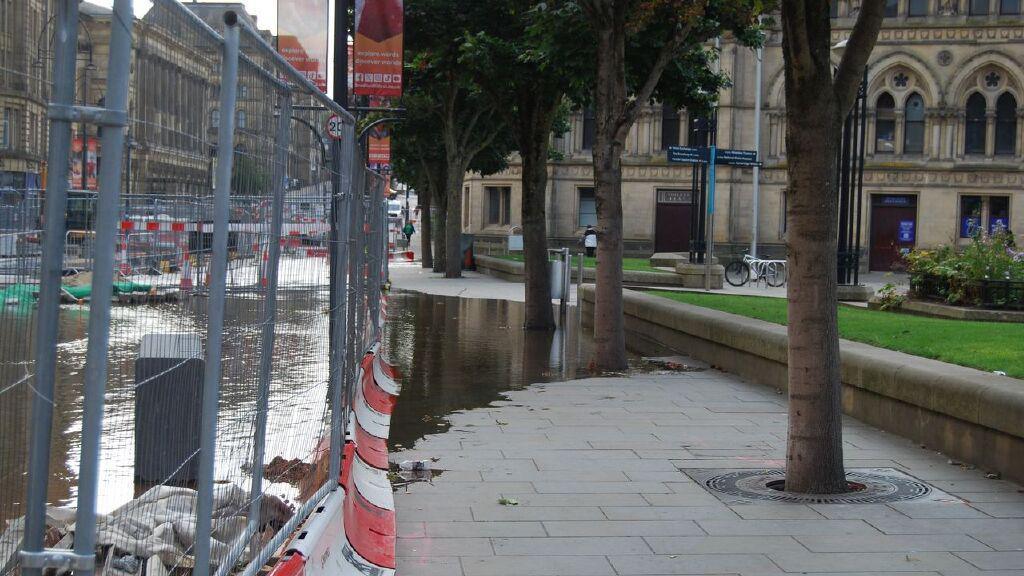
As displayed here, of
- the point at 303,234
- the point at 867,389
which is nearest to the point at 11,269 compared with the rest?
the point at 303,234

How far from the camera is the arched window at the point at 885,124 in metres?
51.3

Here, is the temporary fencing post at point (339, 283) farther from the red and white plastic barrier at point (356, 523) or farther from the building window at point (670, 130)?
the building window at point (670, 130)

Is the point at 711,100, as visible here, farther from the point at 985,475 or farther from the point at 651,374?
the point at 985,475

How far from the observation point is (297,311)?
18.4ft

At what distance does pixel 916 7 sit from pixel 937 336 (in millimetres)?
40447

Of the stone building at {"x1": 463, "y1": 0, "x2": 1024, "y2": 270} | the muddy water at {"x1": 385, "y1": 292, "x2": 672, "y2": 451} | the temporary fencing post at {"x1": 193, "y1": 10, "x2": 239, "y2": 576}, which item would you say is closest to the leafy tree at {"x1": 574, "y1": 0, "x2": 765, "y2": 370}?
the muddy water at {"x1": 385, "y1": 292, "x2": 672, "y2": 451}

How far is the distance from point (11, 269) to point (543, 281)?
17.1 metres

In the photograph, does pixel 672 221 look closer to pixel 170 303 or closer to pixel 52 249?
pixel 170 303

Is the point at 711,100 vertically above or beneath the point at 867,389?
above

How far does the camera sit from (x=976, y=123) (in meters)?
50.4

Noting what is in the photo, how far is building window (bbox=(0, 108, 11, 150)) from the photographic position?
97.0 inches

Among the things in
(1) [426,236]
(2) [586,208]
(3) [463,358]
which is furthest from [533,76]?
(2) [586,208]

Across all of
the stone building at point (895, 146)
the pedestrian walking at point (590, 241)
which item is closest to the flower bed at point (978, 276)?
the pedestrian walking at point (590, 241)

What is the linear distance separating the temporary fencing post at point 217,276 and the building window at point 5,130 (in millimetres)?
1112
